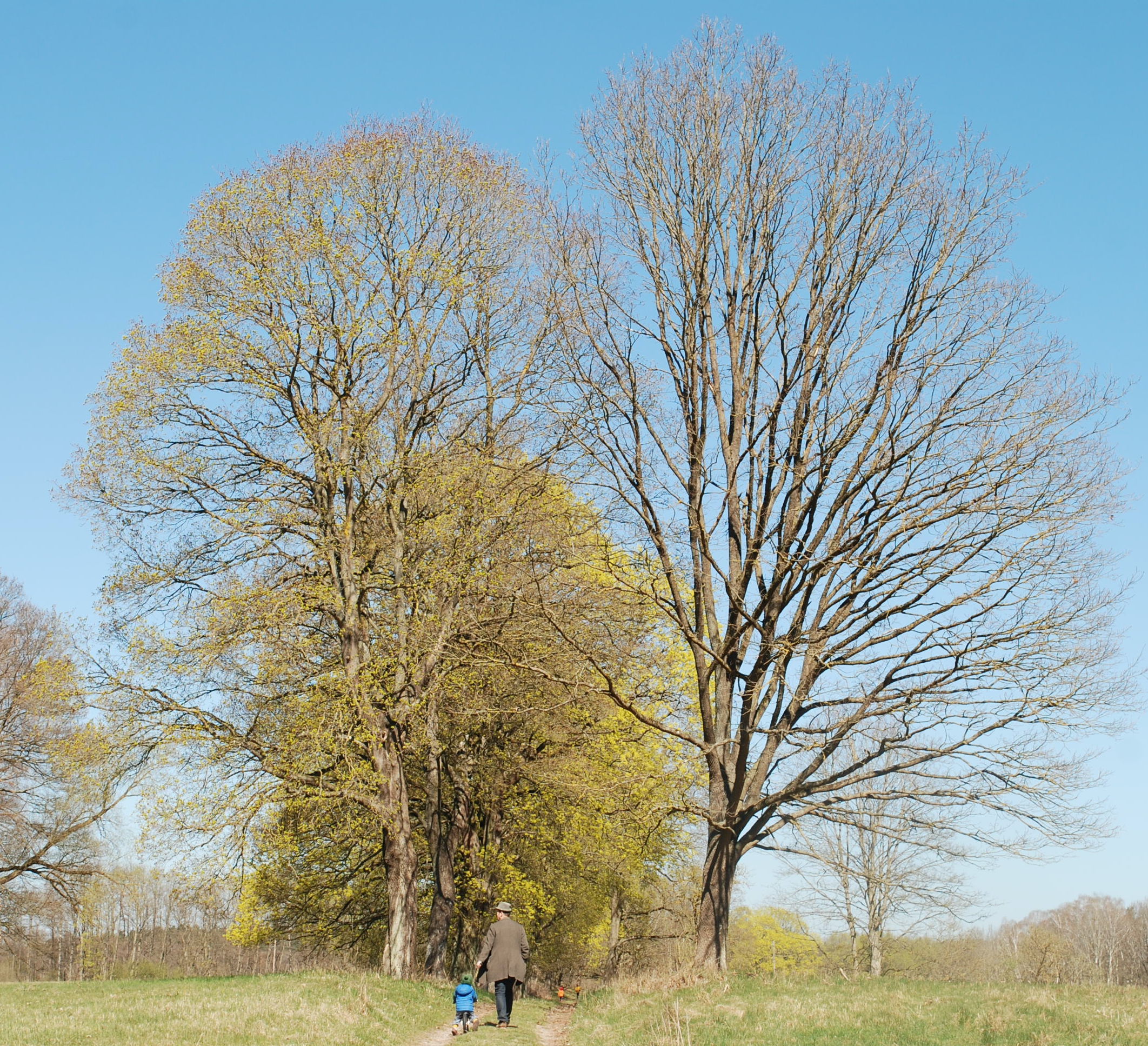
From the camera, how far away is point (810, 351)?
15055mm

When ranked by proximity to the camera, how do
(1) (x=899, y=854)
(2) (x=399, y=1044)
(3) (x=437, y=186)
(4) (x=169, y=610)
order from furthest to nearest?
(1) (x=899, y=854) < (3) (x=437, y=186) < (4) (x=169, y=610) < (2) (x=399, y=1044)

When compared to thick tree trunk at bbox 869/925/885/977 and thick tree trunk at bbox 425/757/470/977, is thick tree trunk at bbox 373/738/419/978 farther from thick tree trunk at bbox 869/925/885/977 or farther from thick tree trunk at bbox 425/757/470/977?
thick tree trunk at bbox 869/925/885/977

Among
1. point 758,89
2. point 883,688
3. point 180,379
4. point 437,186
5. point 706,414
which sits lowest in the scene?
point 883,688

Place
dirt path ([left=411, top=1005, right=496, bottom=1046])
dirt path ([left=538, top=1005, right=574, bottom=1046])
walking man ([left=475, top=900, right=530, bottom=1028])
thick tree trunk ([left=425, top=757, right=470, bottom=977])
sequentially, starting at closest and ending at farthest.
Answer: dirt path ([left=411, top=1005, right=496, bottom=1046]) → dirt path ([left=538, top=1005, right=574, bottom=1046]) → walking man ([left=475, top=900, right=530, bottom=1028]) → thick tree trunk ([left=425, top=757, right=470, bottom=977])

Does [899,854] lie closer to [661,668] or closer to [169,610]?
[661,668]

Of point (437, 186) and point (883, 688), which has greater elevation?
point (437, 186)

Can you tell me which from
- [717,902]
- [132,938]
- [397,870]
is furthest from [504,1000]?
[132,938]

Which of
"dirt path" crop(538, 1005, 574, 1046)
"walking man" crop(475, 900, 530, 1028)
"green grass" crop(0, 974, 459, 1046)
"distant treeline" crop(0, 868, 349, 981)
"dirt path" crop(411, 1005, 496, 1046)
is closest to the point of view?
"green grass" crop(0, 974, 459, 1046)

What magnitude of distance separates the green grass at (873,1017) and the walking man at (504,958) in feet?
3.36

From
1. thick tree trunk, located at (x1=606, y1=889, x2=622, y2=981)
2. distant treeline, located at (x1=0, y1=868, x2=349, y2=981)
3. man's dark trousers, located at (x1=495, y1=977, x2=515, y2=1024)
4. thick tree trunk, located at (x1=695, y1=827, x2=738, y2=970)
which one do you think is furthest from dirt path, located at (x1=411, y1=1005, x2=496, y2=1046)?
thick tree trunk, located at (x1=606, y1=889, x2=622, y2=981)

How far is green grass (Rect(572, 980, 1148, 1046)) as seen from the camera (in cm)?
908

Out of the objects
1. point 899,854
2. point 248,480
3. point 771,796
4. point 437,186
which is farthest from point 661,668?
point 899,854

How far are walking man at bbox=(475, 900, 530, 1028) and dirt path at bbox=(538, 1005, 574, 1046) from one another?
0.69 metres

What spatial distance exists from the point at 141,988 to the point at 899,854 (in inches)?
1129
